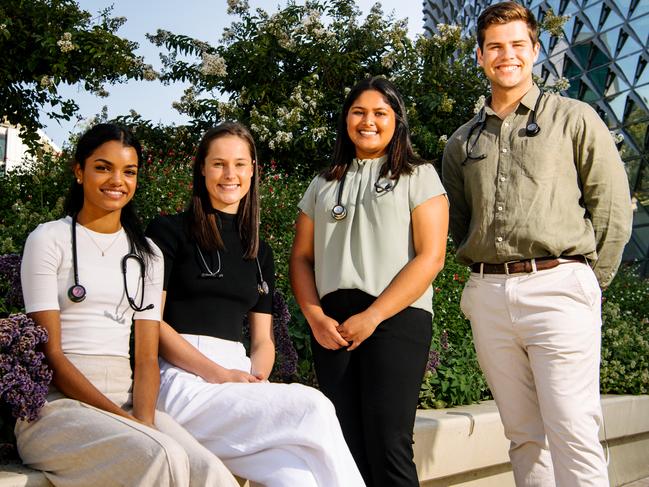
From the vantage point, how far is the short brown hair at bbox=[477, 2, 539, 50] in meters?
3.34

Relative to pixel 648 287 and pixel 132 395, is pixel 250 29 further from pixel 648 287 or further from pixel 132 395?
pixel 132 395

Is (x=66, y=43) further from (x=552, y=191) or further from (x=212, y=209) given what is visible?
(x=552, y=191)

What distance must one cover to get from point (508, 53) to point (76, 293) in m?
2.13

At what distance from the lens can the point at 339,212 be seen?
3.08 m

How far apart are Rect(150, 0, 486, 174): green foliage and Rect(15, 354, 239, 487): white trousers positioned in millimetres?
6053

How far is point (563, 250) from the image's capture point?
10.5 ft

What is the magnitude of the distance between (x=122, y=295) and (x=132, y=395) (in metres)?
0.38

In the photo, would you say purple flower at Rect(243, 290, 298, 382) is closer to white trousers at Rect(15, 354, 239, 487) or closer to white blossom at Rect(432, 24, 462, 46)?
white trousers at Rect(15, 354, 239, 487)

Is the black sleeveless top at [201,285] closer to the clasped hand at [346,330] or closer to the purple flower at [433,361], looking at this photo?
the clasped hand at [346,330]

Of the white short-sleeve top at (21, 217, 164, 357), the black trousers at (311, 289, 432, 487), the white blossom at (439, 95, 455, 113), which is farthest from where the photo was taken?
the white blossom at (439, 95, 455, 113)

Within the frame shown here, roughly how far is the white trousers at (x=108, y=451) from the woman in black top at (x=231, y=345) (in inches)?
6.5

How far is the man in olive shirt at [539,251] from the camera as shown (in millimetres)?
3152

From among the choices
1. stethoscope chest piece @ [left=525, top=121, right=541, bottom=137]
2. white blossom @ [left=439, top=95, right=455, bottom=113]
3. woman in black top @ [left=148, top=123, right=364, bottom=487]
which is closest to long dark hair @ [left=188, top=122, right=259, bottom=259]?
woman in black top @ [left=148, top=123, right=364, bottom=487]

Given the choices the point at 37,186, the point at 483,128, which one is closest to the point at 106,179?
the point at 483,128
